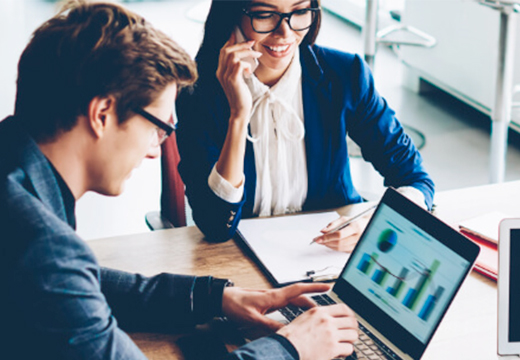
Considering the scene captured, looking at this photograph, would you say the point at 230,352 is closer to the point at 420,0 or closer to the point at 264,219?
the point at 264,219

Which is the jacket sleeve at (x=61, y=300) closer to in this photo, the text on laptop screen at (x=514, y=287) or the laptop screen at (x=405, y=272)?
the laptop screen at (x=405, y=272)

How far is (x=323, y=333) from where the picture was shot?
1239 millimetres

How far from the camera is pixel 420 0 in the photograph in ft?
15.6

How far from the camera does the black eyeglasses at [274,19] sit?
5.69 feet

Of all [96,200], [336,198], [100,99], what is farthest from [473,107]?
[100,99]

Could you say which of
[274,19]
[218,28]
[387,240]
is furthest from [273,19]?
[387,240]

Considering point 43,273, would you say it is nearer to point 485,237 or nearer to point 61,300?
point 61,300

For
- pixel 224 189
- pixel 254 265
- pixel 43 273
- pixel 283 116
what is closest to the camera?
pixel 43 273

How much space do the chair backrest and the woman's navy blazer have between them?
0.47 feet

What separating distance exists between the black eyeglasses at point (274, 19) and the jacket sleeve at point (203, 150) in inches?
8.3

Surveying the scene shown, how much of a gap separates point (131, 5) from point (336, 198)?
19.1 ft

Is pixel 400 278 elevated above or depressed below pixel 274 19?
below

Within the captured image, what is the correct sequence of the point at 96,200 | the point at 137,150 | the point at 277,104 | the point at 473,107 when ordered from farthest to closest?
the point at 473,107 < the point at 96,200 < the point at 277,104 < the point at 137,150

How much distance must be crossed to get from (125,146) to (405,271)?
56 cm
